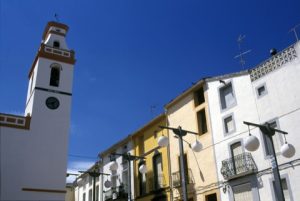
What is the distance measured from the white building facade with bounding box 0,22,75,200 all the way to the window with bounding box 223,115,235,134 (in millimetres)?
9751

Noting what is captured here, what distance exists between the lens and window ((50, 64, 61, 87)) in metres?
23.8

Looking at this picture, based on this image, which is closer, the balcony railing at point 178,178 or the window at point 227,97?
the window at point 227,97

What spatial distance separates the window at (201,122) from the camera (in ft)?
82.0

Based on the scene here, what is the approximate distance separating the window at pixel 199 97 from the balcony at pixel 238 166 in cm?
559

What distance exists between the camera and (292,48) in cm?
1959

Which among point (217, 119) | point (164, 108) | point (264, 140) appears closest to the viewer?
point (264, 140)

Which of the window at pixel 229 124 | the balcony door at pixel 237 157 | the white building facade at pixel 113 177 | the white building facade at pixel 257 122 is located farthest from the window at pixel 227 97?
the white building facade at pixel 113 177

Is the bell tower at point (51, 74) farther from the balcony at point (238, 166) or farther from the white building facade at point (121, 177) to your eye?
the balcony at point (238, 166)

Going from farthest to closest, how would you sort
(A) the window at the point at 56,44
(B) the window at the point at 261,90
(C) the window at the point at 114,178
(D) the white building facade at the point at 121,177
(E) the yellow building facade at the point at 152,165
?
1. (C) the window at the point at 114,178
2. (D) the white building facade at the point at 121,177
3. (E) the yellow building facade at the point at 152,165
4. (A) the window at the point at 56,44
5. (B) the window at the point at 261,90

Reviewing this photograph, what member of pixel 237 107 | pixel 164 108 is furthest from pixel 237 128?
pixel 164 108

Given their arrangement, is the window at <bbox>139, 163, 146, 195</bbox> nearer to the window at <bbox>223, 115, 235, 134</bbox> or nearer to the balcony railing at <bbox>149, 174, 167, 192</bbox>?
the balcony railing at <bbox>149, 174, 167, 192</bbox>

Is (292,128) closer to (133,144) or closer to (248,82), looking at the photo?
(248,82)

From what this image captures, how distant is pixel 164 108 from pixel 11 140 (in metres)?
12.4

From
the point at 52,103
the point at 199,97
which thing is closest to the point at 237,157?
the point at 199,97
